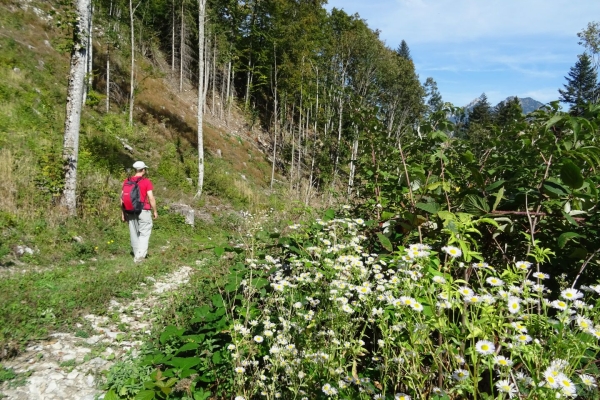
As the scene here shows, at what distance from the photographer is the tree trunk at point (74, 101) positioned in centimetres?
688

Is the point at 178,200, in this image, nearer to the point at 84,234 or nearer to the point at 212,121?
the point at 84,234

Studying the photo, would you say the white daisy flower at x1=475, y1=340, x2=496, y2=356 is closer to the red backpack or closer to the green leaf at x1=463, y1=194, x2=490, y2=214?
the green leaf at x1=463, y1=194, x2=490, y2=214

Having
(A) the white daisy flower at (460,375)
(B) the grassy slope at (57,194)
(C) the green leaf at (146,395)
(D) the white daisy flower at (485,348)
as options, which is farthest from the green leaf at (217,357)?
(D) the white daisy flower at (485,348)

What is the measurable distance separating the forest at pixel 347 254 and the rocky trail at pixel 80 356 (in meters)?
0.12

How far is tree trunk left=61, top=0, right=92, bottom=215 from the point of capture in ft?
22.6

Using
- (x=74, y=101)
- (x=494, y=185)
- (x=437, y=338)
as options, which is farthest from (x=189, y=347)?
(x=74, y=101)

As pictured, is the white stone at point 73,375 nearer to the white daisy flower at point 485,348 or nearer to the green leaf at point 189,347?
the green leaf at point 189,347

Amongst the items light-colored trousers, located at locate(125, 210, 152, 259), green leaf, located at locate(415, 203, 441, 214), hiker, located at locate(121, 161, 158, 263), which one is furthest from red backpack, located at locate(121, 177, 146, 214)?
green leaf, located at locate(415, 203, 441, 214)

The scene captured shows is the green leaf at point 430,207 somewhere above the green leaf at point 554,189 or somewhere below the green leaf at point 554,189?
below

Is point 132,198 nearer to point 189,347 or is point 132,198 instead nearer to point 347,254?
point 189,347

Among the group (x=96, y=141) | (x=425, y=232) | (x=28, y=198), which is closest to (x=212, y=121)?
(x=96, y=141)

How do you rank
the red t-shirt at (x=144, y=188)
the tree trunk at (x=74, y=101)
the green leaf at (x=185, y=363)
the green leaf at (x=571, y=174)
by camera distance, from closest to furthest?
the green leaf at (x=571, y=174) → the green leaf at (x=185, y=363) → the red t-shirt at (x=144, y=188) → the tree trunk at (x=74, y=101)

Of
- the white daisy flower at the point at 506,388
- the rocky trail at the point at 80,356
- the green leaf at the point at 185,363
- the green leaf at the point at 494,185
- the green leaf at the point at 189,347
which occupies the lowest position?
the rocky trail at the point at 80,356

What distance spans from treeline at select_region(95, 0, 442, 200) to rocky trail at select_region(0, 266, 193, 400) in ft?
56.5
